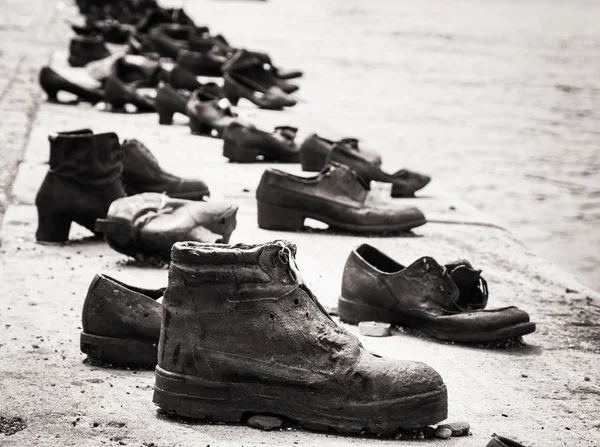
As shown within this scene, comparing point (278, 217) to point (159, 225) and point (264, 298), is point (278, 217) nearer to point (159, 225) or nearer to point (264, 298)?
point (159, 225)

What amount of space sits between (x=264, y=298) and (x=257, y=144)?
3942 mm

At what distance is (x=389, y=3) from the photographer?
2950cm

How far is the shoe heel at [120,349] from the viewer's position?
117 inches

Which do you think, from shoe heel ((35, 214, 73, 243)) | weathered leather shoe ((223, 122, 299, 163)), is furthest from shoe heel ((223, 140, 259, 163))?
shoe heel ((35, 214, 73, 243))

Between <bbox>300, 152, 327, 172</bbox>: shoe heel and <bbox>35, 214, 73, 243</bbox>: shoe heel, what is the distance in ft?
6.33

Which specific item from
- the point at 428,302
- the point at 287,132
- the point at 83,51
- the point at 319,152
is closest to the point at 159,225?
the point at 428,302

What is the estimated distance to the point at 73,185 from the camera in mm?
4352

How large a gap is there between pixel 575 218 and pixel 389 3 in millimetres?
23770

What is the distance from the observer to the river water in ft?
22.2

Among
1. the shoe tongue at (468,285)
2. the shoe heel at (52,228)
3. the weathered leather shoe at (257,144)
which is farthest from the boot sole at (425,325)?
the weathered leather shoe at (257,144)

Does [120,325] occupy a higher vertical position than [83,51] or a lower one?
higher

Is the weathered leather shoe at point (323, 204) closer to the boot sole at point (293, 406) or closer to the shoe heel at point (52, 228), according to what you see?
the shoe heel at point (52, 228)

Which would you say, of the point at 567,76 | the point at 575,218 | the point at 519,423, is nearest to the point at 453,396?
the point at 519,423

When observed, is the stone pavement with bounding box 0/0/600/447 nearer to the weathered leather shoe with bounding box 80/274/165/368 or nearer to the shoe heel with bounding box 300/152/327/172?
the weathered leather shoe with bounding box 80/274/165/368
